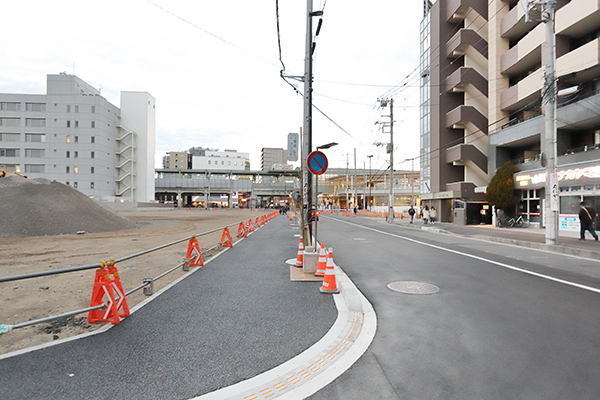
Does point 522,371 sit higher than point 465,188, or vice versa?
point 465,188

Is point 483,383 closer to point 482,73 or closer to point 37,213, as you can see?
point 37,213

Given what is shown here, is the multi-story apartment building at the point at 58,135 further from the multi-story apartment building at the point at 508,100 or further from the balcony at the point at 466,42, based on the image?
the balcony at the point at 466,42

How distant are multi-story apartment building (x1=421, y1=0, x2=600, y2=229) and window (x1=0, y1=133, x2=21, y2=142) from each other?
7308cm

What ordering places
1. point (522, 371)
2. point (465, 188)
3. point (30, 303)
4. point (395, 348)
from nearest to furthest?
point (522, 371) < point (395, 348) < point (30, 303) < point (465, 188)

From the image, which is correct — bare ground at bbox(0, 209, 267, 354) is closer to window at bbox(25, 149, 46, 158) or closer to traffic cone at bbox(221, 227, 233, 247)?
traffic cone at bbox(221, 227, 233, 247)

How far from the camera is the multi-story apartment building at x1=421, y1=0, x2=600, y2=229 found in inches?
759

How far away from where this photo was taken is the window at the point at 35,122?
202 feet

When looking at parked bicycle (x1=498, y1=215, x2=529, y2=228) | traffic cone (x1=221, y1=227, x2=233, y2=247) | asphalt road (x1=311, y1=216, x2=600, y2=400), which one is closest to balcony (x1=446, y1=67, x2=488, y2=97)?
parked bicycle (x1=498, y1=215, x2=529, y2=228)

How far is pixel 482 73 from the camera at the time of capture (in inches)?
1251

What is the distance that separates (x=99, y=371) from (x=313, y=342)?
2.43m

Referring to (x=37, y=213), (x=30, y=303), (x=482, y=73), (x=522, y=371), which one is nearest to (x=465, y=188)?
(x=482, y=73)

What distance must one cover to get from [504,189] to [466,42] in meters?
15.8

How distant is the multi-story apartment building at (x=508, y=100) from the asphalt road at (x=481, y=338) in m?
11.5

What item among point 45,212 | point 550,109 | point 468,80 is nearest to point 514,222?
point 550,109
